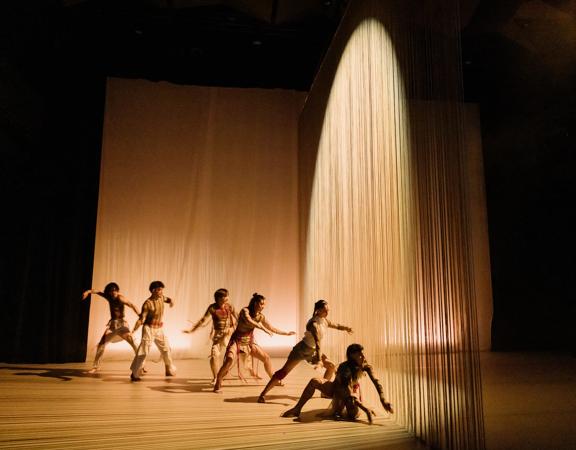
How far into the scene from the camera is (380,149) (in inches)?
194

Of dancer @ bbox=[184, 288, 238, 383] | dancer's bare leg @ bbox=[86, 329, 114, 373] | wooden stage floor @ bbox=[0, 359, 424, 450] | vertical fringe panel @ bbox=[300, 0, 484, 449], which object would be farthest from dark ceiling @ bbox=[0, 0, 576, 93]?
wooden stage floor @ bbox=[0, 359, 424, 450]

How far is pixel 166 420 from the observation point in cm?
429

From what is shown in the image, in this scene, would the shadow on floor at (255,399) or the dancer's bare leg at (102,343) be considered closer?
the shadow on floor at (255,399)

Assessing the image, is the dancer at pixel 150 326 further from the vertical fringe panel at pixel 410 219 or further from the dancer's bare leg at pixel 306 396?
the dancer's bare leg at pixel 306 396

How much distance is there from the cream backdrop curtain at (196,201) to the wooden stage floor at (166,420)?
2.94 m

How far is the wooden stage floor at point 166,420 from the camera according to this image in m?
3.69

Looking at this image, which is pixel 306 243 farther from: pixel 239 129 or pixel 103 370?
pixel 103 370

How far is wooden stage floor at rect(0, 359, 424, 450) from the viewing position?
3.69 metres

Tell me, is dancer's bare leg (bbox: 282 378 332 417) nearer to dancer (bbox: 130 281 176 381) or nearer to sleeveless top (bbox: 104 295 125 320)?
dancer (bbox: 130 281 176 381)

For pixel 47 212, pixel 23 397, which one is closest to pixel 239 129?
pixel 47 212

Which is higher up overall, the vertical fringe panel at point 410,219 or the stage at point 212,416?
the vertical fringe panel at point 410,219

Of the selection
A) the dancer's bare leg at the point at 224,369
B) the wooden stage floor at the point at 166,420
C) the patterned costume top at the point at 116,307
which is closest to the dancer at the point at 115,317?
the patterned costume top at the point at 116,307

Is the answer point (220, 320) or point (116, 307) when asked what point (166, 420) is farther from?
point (116, 307)

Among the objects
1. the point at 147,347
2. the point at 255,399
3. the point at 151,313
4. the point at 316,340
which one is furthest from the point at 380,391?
the point at 151,313
